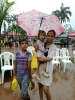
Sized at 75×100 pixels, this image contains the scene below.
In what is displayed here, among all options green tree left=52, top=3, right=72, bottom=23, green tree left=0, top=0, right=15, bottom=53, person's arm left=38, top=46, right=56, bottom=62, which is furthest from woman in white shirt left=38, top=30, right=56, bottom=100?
green tree left=52, top=3, right=72, bottom=23

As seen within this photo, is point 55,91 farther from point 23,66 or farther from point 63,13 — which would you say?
point 63,13

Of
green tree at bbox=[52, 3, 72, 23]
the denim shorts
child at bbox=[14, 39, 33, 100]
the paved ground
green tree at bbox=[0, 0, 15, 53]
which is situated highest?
green tree at bbox=[52, 3, 72, 23]

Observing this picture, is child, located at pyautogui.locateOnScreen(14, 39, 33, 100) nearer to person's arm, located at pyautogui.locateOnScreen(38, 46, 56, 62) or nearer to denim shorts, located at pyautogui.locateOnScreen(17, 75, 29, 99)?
denim shorts, located at pyautogui.locateOnScreen(17, 75, 29, 99)

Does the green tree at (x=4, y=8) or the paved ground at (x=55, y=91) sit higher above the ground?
the green tree at (x=4, y=8)

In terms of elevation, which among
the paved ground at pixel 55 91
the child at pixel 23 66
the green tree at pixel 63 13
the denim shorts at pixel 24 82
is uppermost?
the green tree at pixel 63 13

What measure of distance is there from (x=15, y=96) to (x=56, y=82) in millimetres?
1889

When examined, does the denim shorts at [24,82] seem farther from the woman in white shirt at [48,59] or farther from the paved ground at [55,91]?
the paved ground at [55,91]

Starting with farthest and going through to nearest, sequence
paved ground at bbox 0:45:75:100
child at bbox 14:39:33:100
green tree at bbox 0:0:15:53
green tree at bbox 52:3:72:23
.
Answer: green tree at bbox 52:3:72:23
green tree at bbox 0:0:15:53
paved ground at bbox 0:45:75:100
child at bbox 14:39:33:100

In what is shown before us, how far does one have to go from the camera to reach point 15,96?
14.3ft

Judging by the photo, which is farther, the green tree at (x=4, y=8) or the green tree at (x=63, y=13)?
the green tree at (x=63, y=13)

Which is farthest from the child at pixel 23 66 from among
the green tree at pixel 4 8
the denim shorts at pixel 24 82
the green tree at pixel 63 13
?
the green tree at pixel 63 13

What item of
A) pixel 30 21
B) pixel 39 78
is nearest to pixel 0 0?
pixel 30 21

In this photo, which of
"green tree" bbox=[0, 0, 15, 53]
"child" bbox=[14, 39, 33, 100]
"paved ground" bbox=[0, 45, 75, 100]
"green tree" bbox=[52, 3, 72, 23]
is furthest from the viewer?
"green tree" bbox=[52, 3, 72, 23]

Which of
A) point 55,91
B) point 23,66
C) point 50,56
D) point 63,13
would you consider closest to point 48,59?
point 50,56
